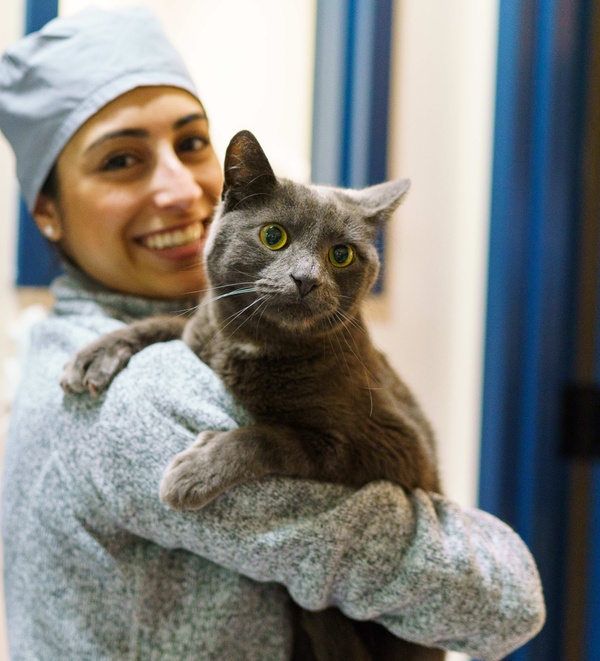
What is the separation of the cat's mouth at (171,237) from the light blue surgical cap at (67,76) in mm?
211

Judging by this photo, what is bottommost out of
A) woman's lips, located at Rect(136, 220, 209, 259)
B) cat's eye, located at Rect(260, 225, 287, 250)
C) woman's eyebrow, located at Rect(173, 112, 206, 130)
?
woman's lips, located at Rect(136, 220, 209, 259)

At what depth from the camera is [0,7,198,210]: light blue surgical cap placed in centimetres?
104

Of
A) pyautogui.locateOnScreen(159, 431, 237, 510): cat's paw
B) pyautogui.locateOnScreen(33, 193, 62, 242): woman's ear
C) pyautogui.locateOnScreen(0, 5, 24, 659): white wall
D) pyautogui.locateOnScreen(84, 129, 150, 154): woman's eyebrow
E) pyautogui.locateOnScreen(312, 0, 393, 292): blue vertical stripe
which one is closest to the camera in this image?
pyautogui.locateOnScreen(159, 431, 237, 510): cat's paw

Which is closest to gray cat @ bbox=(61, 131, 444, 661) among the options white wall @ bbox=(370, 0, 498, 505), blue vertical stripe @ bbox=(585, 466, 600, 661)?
blue vertical stripe @ bbox=(585, 466, 600, 661)

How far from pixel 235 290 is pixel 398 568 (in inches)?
17.3

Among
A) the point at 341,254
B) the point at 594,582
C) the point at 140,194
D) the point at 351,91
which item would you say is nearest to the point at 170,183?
the point at 140,194

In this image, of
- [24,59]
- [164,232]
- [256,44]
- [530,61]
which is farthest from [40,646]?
[530,61]

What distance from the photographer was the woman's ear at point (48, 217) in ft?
3.79

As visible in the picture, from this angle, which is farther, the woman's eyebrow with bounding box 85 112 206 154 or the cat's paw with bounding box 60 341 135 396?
the woman's eyebrow with bounding box 85 112 206 154

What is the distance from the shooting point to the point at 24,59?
1.06 meters

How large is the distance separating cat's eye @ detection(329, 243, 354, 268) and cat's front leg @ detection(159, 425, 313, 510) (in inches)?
10.0

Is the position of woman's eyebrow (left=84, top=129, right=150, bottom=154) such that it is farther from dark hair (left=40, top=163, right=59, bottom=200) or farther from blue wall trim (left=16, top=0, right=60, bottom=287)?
blue wall trim (left=16, top=0, right=60, bottom=287)

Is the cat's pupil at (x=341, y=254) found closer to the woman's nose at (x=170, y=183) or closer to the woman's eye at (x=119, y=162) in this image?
the woman's nose at (x=170, y=183)

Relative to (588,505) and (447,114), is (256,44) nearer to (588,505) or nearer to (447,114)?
(447,114)
